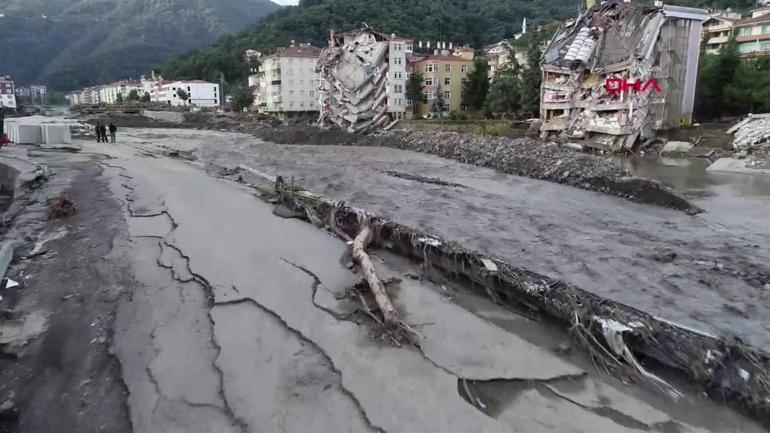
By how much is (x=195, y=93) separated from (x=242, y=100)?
28793mm

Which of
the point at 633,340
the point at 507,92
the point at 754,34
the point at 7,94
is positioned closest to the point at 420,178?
the point at 633,340

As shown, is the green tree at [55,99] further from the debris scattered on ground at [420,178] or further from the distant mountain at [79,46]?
the debris scattered on ground at [420,178]

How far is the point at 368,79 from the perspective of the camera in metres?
52.2

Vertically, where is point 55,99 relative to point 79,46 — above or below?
below

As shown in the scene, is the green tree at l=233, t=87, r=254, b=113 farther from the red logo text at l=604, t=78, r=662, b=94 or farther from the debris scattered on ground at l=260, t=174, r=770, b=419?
the debris scattered on ground at l=260, t=174, r=770, b=419

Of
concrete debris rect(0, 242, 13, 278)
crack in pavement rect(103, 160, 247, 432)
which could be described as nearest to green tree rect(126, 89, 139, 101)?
crack in pavement rect(103, 160, 247, 432)

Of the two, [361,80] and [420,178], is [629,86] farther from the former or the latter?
[361,80]

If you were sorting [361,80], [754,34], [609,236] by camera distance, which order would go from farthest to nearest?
1. [361,80]
2. [754,34]
3. [609,236]

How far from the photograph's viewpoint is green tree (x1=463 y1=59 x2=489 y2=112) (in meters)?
51.5

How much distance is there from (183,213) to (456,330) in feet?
33.7

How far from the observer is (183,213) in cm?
1455

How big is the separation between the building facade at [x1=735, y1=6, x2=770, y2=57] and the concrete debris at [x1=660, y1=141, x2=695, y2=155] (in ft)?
89.6

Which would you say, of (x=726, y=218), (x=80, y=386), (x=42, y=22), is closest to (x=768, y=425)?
(x=80, y=386)

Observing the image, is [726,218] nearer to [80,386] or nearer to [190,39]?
[80,386]
